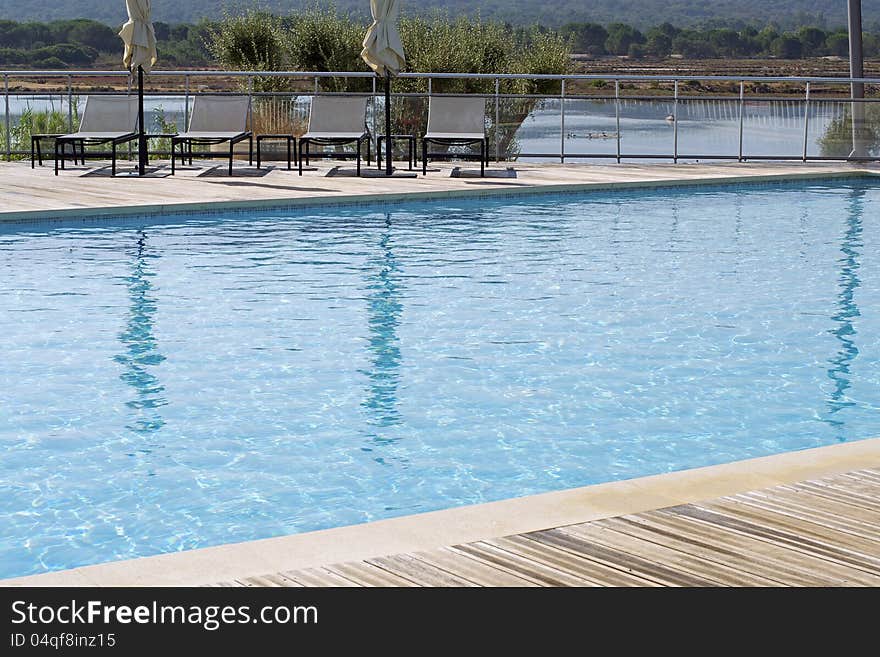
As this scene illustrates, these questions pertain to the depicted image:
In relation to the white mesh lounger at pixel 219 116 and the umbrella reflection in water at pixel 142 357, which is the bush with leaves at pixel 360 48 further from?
the umbrella reflection in water at pixel 142 357

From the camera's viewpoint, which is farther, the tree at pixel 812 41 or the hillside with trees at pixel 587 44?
the tree at pixel 812 41

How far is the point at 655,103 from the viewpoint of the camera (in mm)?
15148

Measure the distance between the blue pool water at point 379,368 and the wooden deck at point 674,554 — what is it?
1221 millimetres

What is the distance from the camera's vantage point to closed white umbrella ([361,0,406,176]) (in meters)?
13.0

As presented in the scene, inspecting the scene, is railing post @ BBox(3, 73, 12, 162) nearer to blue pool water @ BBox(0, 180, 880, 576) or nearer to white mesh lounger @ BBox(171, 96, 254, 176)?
white mesh lounger @ BBox(171, 96, 254, 176)

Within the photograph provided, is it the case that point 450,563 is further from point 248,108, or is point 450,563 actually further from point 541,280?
point 248,108

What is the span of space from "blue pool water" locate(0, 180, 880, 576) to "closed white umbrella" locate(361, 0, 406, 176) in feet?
10.5

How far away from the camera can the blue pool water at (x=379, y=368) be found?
4.57 m

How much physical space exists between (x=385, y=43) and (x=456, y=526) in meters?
10.4

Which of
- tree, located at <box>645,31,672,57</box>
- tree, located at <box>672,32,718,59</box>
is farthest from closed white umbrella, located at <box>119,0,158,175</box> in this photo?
tree, located at <box>645,31,672,57</box>

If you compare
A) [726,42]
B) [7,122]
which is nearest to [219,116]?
[7,122]

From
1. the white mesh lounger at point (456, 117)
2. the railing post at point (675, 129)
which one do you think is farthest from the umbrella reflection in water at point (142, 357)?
the railing post at point (675, 129)
